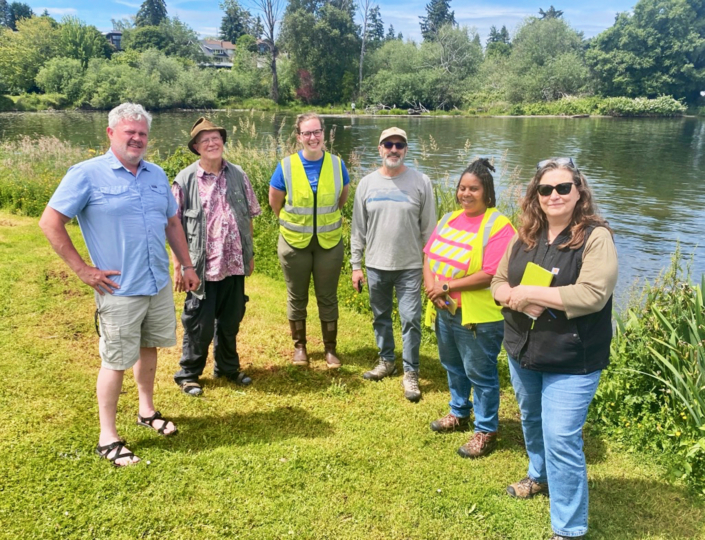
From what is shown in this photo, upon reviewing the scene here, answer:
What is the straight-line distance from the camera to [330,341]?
445cm

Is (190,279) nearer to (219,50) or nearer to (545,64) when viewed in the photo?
(545,64)

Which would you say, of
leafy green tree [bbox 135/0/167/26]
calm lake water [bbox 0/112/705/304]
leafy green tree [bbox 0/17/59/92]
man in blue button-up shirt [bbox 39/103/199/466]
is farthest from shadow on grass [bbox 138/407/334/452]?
leafy green tree [bbox 135/0/167/26]

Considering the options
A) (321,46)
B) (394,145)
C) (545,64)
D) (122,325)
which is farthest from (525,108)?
(122,325)

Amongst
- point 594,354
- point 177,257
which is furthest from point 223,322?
point 594,354

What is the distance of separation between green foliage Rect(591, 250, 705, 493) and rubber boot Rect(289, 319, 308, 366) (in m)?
2.33

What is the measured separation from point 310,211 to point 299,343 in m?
1.21

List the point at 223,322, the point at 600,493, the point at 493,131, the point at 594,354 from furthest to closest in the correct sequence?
the point at 493,131 < the point at 223,322 < the point at 600,493 < the point at 594,354

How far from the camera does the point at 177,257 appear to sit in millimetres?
3297

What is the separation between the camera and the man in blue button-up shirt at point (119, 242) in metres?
2.62

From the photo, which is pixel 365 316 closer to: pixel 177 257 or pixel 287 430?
pixel 287 430

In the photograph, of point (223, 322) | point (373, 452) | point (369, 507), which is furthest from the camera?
point (223, 322)

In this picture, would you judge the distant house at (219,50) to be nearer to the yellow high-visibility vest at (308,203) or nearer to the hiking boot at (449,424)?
the yellow high-visibility vest at (308,203)

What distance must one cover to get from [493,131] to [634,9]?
38.9 metres

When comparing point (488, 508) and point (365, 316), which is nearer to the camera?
point (488, 508)
